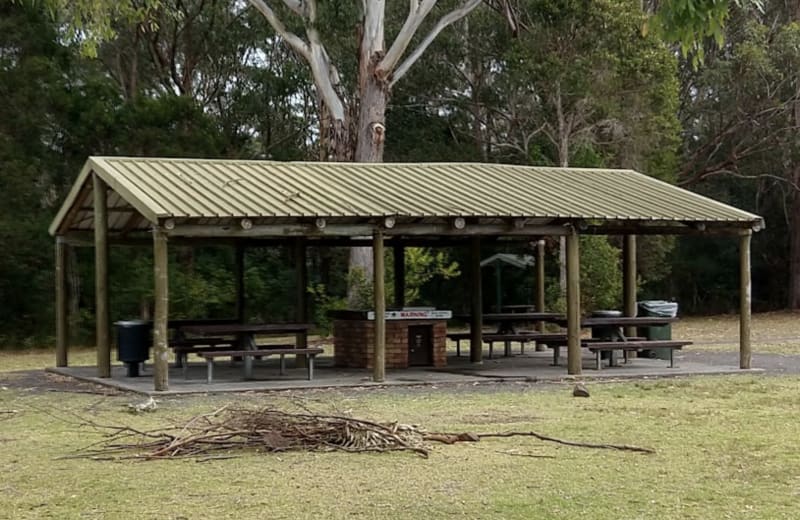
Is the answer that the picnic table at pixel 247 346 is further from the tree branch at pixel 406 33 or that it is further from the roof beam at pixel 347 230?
the tree branch at pixel 406 33

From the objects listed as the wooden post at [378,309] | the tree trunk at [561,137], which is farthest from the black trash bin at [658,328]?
the tree trunk at [561,137]

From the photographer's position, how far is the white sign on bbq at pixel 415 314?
15.5 m

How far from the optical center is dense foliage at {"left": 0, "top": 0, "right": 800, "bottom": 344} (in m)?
23.0

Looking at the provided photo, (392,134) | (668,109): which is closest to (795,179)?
(668,109)

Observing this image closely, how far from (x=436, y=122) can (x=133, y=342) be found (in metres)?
19.3

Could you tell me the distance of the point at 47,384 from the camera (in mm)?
14180

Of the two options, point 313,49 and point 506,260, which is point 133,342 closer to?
point 506,260

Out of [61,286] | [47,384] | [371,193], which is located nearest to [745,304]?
[371,193]

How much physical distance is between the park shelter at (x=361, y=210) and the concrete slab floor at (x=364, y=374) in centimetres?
38

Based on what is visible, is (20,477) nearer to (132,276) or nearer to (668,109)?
(132,276)

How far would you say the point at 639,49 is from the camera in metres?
26.0

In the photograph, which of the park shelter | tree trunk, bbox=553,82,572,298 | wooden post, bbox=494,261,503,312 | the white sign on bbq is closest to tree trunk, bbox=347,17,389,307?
wooden post, bbox=494,261,503,312

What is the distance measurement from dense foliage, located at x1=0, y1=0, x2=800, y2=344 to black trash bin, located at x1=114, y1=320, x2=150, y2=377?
5.24 m

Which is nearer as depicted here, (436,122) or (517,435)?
(517,435)
